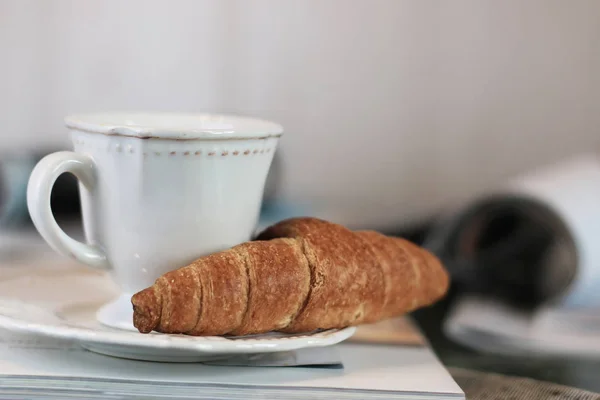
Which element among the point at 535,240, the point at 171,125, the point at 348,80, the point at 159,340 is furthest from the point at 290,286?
the point at 348,80

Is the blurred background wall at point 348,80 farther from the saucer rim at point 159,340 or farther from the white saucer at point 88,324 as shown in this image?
the saucer rim at point 159,340

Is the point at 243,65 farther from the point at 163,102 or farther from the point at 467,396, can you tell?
the point at 467,396

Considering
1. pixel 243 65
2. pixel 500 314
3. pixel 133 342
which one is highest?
pixel 243 65

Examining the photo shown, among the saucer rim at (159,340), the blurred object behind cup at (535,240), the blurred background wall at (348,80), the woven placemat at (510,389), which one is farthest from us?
the blurred background wall at (348,80)

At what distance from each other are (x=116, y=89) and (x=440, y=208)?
1.84 feet

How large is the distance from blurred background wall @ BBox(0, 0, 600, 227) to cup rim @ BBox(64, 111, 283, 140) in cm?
55

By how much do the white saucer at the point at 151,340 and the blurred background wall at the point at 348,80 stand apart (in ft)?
2.18

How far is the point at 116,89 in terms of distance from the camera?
117 cm

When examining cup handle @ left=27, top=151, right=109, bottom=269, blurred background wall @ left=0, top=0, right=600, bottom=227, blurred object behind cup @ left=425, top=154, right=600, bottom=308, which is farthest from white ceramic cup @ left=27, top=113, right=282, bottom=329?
blurred background wall @ left=0, top=0, right=600, bottom=227

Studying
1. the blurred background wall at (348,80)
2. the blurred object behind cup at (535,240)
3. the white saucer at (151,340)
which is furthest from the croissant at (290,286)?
the blurred background wall at (348,80)

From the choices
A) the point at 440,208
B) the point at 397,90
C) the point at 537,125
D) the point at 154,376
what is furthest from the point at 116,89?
the point at 154,376

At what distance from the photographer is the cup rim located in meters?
0.47

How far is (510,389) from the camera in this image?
0.56m

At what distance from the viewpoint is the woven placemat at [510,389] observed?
1.78 ft
